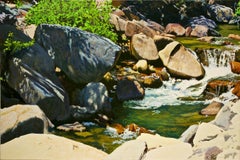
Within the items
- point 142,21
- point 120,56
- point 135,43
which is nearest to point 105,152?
point 120,56

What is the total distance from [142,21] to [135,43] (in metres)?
0.38

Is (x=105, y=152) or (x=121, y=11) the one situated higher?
(x=121, y=11)

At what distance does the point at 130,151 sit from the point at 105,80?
1079 mm

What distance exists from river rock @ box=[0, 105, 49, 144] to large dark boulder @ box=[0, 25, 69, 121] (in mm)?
179

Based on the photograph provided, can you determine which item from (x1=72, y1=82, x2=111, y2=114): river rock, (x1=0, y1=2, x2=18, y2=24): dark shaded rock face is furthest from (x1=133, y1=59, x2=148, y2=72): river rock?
(x1=0, y1=2, x2=18, y2=24): dark shaded rock face

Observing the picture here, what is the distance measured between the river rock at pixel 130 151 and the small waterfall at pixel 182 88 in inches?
24.3

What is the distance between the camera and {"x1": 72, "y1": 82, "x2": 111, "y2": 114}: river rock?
4426 mm

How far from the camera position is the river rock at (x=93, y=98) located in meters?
4.43

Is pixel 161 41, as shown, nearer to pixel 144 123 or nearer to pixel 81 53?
pixel 81 53

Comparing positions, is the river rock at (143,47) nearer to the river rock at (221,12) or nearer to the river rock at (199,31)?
the river rock at (199,31)

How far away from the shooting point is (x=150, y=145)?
3.94m

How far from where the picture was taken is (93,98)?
4.48 metres

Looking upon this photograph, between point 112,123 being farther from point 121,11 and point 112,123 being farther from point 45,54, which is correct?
point 121,11

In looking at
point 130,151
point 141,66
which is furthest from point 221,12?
point 130,151
